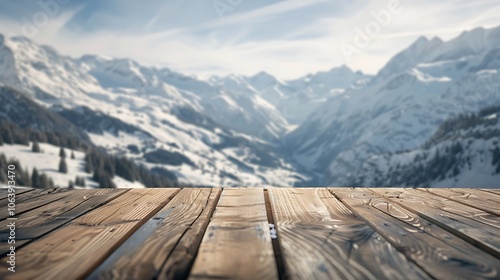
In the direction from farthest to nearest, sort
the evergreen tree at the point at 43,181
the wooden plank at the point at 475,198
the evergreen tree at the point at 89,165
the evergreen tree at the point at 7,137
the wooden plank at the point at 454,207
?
the evergreen tree at the point at 7,137 < the evergreen tree at the point at 89,165 < the evergreen tree at the point at 43,181 < the wooden plank at the point at 475,198 < the wooden plank at the point at 454,207

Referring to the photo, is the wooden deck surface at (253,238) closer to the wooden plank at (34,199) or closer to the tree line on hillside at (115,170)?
the wooden plank at (34,199)

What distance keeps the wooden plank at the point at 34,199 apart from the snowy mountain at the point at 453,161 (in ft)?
394

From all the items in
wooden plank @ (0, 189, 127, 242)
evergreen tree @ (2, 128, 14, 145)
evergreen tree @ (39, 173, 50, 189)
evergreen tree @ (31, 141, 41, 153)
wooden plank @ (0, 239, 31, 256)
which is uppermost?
evergreen tree @ (2, 128, 14, 145)

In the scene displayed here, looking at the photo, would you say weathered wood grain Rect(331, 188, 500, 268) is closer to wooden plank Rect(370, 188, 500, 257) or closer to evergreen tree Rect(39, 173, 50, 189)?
wooden plank Rect(370, 188, 500, 257)

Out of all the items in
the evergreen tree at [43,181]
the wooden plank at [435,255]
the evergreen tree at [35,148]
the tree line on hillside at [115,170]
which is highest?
the evergreen tree at [35,148]

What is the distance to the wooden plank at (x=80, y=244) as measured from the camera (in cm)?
232

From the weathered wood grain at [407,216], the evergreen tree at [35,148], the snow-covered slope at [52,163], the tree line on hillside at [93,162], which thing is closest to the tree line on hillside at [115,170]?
the tree line on hillside at [93,162]

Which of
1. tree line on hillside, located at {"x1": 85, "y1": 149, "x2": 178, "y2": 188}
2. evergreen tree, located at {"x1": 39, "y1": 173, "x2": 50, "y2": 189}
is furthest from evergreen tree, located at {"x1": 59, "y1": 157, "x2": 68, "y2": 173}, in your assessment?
evergreen tree, located at {"x1": 39, "y1": 173, "x2": 50, "y2": 189}

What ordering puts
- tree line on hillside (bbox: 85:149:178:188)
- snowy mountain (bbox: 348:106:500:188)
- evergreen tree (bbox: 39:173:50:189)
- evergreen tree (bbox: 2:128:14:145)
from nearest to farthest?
1. evergreen tree (bbox: 39:173:50:189)
2. snowy mountain (bbox: 348:106:500:188)
3. tree line on hillside (bbox: 85:149:178:188)
4. evergreen tree (bbox: 2:128:14:145)

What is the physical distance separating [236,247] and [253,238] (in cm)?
25

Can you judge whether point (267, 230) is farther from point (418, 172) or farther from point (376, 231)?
point (418, 172)

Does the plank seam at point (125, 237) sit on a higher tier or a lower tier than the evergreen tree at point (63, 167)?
higher

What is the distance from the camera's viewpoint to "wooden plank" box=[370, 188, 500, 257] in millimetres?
2886

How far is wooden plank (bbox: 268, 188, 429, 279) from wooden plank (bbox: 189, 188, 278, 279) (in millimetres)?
142
